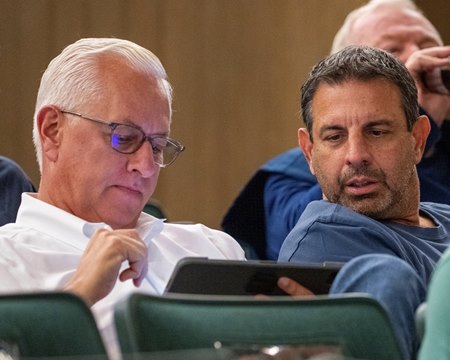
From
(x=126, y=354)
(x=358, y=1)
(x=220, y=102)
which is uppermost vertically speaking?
(x=126, y=354)

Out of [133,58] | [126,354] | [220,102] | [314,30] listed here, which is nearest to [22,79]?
[220,102]

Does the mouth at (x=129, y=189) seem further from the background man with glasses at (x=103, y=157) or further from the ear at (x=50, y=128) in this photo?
the ear at (x=50, y=128)

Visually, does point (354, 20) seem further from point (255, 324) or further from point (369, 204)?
point (255, 324)

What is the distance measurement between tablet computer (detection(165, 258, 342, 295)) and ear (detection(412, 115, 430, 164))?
0.76 meters

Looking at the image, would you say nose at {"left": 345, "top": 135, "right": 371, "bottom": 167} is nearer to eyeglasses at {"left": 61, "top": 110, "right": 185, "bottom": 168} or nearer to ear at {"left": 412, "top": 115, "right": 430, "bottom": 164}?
ear at {"left": 412, "top": 115, "right": 430, "bottom": 164}

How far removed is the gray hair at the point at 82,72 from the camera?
96.1 inches

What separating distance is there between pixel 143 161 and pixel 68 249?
253mm

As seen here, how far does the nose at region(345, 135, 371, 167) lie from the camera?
244cm

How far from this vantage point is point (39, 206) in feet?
7.68

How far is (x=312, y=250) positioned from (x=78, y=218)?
47 cm

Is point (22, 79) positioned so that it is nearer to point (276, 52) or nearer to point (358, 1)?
point (276, 52)

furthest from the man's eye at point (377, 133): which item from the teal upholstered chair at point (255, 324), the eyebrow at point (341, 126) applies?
the teal upholstered chair at point (255, 324)

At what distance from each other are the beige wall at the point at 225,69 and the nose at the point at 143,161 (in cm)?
237

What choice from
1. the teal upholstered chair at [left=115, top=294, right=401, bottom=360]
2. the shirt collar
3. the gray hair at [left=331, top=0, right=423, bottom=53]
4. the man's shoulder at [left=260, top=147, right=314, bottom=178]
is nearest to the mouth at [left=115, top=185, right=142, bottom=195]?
the shirt collar
